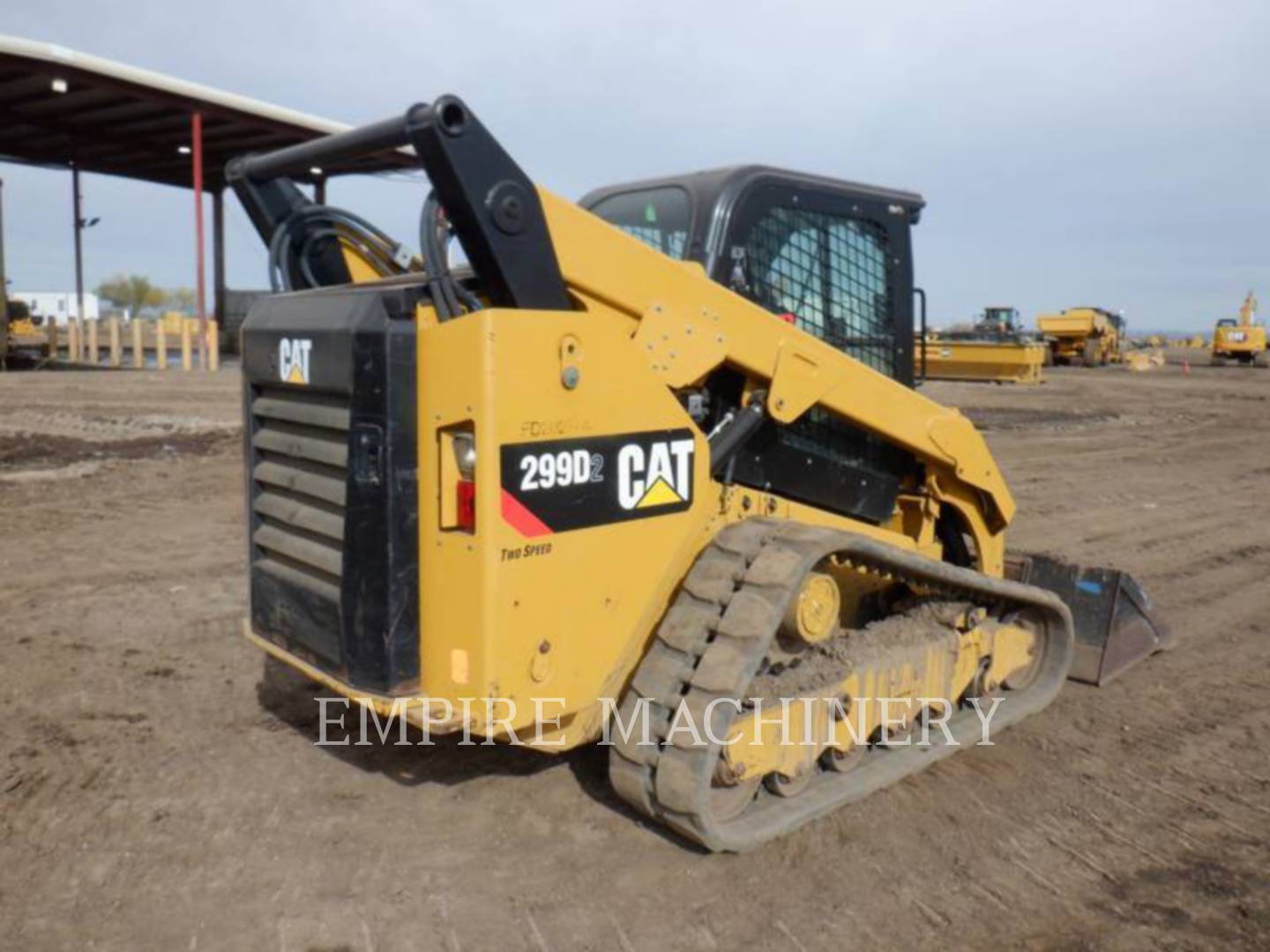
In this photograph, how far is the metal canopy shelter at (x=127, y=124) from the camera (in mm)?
19594

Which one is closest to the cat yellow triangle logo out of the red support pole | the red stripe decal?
the red stripe decal

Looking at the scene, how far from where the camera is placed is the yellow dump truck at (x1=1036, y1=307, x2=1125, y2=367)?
39.2 metres

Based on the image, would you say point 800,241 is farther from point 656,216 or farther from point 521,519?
point 521,519

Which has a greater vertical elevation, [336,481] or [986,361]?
[986,361]

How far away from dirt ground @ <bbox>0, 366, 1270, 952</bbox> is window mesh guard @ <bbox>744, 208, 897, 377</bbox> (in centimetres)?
180

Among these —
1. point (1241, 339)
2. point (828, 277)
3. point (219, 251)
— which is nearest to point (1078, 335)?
point (1241, 339)

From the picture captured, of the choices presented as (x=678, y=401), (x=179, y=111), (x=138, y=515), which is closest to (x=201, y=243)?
(x=179, y=111)

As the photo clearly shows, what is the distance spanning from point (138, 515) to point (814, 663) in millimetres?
6833

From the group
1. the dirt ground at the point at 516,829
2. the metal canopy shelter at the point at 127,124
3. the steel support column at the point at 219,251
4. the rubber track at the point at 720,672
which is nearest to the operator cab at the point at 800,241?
the rubber track at the point at 720,672

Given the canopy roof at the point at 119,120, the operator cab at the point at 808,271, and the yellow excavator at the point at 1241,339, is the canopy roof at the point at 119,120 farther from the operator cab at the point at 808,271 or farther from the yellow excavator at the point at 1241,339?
the yellow excavator at the point at 1241,339

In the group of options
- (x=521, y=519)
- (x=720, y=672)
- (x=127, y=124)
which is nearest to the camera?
(x=521, y=519)

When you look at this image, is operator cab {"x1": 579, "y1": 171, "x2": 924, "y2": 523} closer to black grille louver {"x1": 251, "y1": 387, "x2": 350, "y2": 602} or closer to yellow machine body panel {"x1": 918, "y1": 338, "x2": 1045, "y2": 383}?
black grille louver {"x1": 251, "y1": 387, "x2": 350, "y2": 602}

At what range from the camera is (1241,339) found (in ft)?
139

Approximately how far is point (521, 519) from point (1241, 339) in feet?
153
